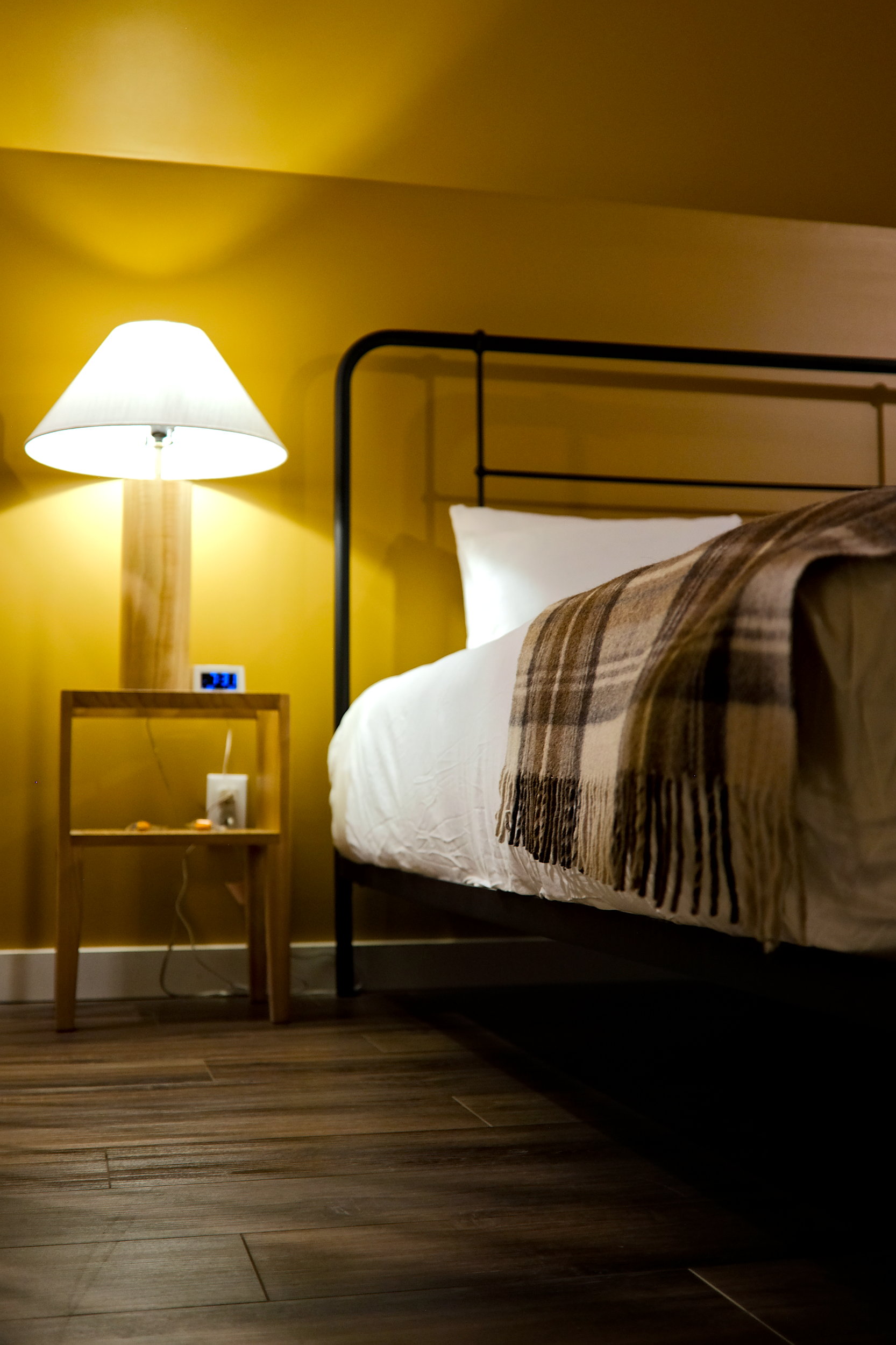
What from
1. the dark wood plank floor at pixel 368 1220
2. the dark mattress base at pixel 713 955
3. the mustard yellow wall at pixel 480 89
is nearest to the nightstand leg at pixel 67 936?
the dark wood plank floor at pixel 368 1220

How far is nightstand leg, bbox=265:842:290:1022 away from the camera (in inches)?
86.4

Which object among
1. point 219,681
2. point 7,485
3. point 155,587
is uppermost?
point 7,485

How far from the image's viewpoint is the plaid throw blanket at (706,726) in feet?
2.89

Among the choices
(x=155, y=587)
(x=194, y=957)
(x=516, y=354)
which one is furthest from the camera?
(x=516, y=354)

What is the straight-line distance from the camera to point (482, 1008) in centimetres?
235

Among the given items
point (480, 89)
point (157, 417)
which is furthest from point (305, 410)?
point (480, 89)

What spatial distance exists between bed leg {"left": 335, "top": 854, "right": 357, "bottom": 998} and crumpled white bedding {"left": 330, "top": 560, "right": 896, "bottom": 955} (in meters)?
0.58

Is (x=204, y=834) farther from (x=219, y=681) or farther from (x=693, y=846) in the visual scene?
(x=693, y=846)

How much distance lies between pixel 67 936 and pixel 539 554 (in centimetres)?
117

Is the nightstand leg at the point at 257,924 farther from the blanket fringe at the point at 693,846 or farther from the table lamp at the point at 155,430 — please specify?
the blanket fringe at the point at 693,846

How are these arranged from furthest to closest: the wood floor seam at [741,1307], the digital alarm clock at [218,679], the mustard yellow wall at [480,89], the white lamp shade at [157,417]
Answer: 1. the mustard yellow wall at [480,89]
2. the digital alarm clock at [218,679]
3. the white lamp shade at [157,417]
4. the wood floor seam at [741,1307]

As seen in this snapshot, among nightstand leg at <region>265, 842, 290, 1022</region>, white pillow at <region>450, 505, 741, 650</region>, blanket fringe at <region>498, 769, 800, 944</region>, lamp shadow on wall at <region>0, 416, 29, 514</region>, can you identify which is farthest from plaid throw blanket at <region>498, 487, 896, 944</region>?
lamp shadow on wall at <region>0, 416, 29, 514</region>

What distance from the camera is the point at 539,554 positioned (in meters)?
2.49

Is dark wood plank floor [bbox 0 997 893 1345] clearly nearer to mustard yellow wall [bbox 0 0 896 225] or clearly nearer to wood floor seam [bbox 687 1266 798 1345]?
Answer: wood floor seam [bbox 687 1266 798 1345]
